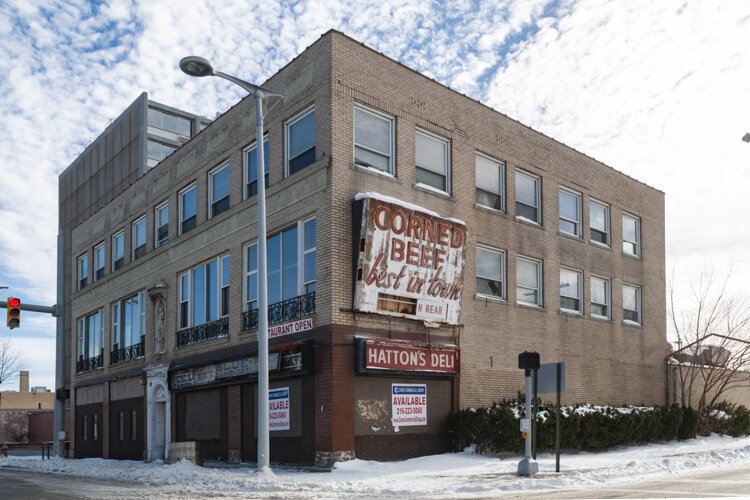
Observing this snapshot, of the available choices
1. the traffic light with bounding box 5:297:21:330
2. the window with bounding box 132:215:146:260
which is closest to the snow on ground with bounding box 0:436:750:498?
the traffic light with bounding box 5:297:21:330

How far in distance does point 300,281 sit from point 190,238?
7381 millimetres

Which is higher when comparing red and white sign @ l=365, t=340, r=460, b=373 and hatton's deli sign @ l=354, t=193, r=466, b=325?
hatton's deli sign @ l=354, t=193, r=466, b=325

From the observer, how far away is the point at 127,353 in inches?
1253

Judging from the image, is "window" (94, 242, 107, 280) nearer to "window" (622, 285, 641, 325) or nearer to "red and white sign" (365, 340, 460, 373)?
"red and white sign" (365, 340, 460, 373)

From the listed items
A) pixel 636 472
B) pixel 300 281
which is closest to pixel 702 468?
pixel 636 472

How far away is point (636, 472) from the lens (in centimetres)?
1700

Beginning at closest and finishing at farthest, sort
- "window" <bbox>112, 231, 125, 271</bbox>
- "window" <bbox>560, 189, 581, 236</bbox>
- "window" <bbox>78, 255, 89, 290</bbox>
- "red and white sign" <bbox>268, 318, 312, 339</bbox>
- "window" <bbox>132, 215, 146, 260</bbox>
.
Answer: "red and white sign" <bbox>268, 318, 312, 339</bbox> → "window" <bbox>560, 189, 581, 236</bbox> → "window" <bbox>132, 215, 146, 260</bbox> → "window" <bbox>112, 231, 125, 271</bbox> → "window" <bbox>78, 255, 89, 290</bbox>

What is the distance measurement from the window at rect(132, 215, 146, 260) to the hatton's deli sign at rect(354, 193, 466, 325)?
13927 millimetres

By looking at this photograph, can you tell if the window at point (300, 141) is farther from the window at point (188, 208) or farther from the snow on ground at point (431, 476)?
the snow on ground at point (431, 476)

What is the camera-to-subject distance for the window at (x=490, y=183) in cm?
2520

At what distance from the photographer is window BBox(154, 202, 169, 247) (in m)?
30.0

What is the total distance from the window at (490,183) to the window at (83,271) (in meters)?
20.8

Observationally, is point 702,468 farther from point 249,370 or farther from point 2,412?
point 2,412

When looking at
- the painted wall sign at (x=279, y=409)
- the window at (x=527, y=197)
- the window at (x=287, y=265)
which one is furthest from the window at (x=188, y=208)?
the window at (x=527, y=197)
